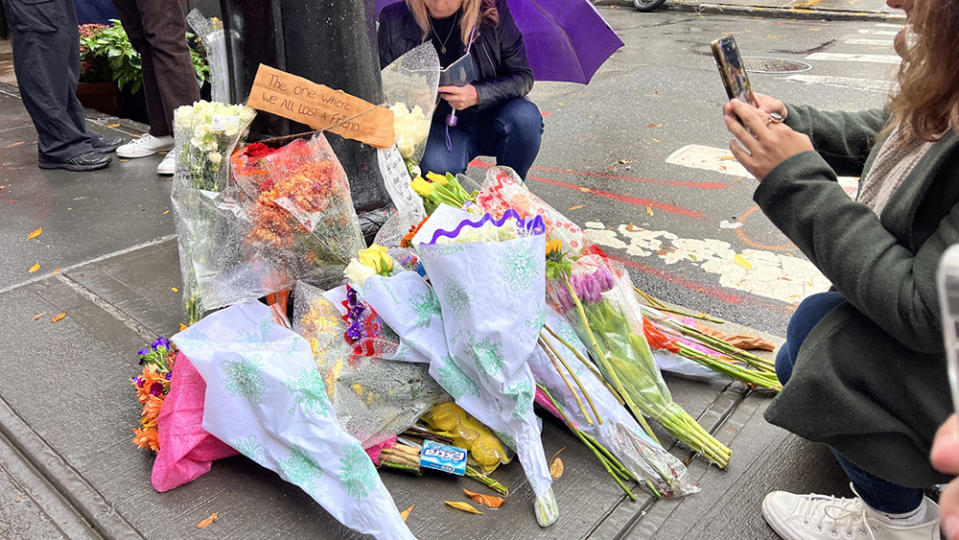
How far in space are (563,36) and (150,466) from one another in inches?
100

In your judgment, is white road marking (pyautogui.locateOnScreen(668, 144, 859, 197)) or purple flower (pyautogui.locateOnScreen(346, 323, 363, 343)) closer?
purple flower (pyautogui.locateOnScreen(346, 323, 363, 343))

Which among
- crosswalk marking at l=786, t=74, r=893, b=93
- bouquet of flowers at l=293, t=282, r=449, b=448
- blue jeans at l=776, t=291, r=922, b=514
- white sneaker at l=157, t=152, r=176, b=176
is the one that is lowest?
crosswalk marking at l=786, t=74, r=893, b=93

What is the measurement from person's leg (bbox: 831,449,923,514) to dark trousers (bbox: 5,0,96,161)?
448 cm

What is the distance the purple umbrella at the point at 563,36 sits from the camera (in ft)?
10.9

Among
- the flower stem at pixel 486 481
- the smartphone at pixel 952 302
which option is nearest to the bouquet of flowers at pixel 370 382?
the flower stem at pixel 486 481

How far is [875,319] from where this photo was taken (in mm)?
1419

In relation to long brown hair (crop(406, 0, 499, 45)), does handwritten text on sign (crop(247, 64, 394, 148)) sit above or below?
below

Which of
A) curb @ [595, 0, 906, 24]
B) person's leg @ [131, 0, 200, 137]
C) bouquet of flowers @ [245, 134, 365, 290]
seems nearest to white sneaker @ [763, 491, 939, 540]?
bouquet of flowers @ [245, 134, 365, 290]

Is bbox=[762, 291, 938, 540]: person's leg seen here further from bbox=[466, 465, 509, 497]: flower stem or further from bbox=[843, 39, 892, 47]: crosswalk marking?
bbox=[843, 39, 892, 47]: crosswalk marking

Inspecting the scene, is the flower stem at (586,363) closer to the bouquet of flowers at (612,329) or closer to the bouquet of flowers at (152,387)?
the bouquet of flowers at (612,329)

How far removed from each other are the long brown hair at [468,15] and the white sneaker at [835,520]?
→ 2173 mm

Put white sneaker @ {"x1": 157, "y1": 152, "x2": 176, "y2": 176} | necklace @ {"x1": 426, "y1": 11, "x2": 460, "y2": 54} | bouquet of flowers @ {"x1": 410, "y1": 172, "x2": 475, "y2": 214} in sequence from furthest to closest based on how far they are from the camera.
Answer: white sneaker @ {"x1": 157, "y1": 152, "x2": 176, "y2": 176}, necklace @ {"x1": 426, "y1": 11, "x2": 460, "y2": 54}, bouquet of flowers @ {"x1": 410, "y1": 172, "x2": 475, "y2": 214}

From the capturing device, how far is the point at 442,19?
10.5 ft

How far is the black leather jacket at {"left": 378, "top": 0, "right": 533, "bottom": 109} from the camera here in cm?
315
